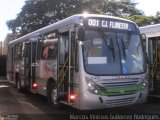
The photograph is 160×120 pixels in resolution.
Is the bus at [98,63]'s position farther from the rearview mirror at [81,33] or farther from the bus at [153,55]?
the bus at [153,55]

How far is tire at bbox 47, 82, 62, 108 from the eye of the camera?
11949 mm

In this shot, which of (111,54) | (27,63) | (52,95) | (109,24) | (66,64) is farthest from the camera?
(27,63)

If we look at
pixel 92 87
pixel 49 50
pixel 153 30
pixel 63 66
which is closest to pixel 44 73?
pixel 49 50

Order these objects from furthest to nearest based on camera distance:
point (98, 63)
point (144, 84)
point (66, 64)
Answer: point (66, 64), point (144, 84), point (98, 63)

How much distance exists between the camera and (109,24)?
10531 millimetres

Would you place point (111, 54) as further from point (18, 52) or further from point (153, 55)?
point (18, 52)

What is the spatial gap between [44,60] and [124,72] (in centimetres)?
409

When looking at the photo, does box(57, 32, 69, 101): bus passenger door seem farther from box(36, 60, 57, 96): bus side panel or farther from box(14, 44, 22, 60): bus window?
box(14, 44, 22, 60): bus window

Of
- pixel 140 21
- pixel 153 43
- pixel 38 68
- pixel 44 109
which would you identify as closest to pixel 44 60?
pixel 38 68

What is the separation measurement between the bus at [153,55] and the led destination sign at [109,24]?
2.50 m

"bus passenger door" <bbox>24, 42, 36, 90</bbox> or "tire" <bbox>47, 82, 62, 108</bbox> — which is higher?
"bus passenger door" <bbox>24, 42, 36, 90</bbox>

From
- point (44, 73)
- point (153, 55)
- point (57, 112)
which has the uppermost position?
point (153, 55)

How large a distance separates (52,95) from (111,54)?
3.21 m

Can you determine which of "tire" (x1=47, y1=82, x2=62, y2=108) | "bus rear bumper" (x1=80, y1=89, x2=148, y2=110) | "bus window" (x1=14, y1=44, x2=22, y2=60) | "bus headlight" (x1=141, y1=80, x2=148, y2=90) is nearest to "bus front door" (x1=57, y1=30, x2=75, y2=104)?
"tire" (x1=47, y1=82, x2=62, y2=108)
